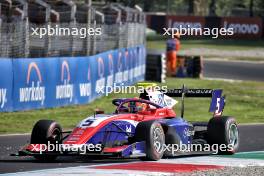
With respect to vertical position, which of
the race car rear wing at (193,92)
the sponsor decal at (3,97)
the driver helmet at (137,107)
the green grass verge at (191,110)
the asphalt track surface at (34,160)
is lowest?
the green grass verge at (191,110)

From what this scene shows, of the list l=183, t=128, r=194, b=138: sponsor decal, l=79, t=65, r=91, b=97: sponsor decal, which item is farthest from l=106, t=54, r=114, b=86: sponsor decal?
l=183, t=128, r=194, b=138: sponsor decal

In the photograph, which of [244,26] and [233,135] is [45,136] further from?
[244,26]

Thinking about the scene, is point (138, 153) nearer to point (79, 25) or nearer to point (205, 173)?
point (205, 173)

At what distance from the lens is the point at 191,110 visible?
2392 centimetres

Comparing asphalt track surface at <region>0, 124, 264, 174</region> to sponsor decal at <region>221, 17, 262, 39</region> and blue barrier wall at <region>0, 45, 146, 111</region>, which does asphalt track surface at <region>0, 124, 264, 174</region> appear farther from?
sponsor decal at <region>221, 17, 262, 39</region>

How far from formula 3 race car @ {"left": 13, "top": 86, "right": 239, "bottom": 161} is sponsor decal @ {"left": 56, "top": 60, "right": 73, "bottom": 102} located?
8.17 metres

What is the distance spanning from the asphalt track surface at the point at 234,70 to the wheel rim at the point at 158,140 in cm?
2430

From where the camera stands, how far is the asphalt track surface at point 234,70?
37906mm

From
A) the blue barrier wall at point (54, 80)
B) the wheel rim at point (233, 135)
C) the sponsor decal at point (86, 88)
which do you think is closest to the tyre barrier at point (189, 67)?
the blue barrier wall at point (54, 80)

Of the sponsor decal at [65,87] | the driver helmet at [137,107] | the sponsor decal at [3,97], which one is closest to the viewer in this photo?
the driver helmet at [137,107]

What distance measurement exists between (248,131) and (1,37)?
5.95 metres

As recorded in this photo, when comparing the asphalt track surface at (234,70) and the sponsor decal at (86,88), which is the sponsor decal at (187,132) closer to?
the sponsor decal at (86,88)

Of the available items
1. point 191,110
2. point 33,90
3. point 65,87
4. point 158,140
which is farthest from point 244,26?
point 158,140

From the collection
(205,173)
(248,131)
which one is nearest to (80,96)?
(248,131)
